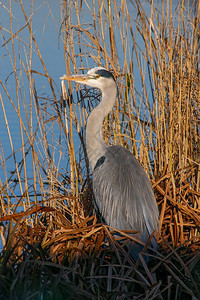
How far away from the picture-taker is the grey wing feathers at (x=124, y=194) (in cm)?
236

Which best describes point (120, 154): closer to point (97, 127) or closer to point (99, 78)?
A: point (97, 127)

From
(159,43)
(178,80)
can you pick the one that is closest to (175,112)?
(178,80)

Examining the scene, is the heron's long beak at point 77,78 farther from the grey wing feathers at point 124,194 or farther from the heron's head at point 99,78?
the grey wing feathers at point 124,194

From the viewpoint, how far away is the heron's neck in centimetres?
261

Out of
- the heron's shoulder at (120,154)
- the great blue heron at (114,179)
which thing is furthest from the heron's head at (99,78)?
the heron's shoulder at (120,154)

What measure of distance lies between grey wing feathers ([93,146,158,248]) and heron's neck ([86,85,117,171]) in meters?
0.09

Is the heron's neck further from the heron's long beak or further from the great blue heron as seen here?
the heron's long beak

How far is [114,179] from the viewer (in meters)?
2.48

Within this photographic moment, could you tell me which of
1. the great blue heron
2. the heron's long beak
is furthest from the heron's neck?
the heron's long beak

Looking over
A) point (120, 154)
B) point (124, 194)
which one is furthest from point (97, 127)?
point (124, 194)

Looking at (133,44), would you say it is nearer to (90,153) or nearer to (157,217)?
(90,153)

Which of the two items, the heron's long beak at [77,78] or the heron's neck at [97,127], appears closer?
the heron's long beak at [77,78]

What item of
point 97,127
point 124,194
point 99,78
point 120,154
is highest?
point 99,78

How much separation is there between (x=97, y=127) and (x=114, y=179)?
324mm
